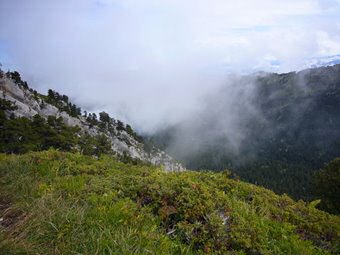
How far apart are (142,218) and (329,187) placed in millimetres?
31386

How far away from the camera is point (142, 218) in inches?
221

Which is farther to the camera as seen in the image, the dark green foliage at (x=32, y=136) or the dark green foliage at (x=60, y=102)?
the dark green foliage at (x=60, y=102)

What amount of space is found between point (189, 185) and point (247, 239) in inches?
73.0

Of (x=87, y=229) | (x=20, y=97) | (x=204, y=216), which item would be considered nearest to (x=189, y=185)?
(x=204, y=216)

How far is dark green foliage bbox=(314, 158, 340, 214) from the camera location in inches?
1128

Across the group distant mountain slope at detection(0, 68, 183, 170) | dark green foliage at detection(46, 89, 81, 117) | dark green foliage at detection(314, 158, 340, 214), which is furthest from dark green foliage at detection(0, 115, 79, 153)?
dark green foliage at detection(46, 89, 81, 117)

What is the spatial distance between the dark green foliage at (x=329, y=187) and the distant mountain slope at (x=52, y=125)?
49.3 ft

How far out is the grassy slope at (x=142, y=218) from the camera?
4508 millimetres

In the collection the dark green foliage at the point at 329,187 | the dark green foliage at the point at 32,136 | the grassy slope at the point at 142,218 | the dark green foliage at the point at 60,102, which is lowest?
the grassy slope at the point at 142,218

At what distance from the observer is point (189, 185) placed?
707cm

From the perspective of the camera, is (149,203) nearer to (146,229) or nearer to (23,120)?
(146,229)

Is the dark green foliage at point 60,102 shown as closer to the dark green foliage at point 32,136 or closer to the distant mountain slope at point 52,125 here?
the distant mountain slope at point 52,125

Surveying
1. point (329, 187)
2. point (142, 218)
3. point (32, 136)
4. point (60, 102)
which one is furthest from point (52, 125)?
point (60, 102)

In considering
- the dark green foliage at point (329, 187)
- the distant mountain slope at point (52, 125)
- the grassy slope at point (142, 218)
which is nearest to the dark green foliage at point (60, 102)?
the distant mountain slope at point (52, 125)
